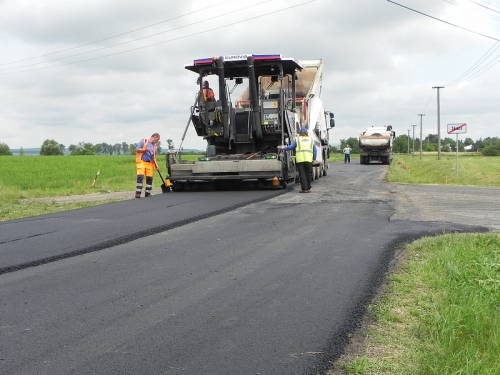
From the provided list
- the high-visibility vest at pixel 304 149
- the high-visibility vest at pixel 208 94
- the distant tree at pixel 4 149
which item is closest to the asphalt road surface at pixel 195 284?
the high-visibility vest at pixel 304 149

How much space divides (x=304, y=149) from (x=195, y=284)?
9.25 meters

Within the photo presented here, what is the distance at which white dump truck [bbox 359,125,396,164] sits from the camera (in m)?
37.7

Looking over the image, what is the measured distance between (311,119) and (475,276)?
13.8 metres

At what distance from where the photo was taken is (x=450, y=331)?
3877 millimetres

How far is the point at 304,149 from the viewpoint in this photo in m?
14.0

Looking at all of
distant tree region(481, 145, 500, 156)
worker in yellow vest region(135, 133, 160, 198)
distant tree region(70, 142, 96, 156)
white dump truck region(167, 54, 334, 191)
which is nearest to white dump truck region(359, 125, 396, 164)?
white dump truck region(167, 54, 334, 191)

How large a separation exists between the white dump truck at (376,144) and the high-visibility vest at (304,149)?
24747mm

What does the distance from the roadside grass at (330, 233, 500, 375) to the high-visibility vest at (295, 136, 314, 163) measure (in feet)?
24.8

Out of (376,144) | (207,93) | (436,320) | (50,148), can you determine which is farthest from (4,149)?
(436,320)

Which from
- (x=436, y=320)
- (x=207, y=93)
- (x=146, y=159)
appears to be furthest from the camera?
(x=207, y=93)

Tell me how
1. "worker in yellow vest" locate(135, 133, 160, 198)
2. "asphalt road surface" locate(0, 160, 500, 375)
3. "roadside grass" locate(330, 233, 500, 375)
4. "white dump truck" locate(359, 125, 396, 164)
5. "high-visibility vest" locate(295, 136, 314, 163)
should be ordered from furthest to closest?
"white dump truck" locate(359, 125, 396, 164) → "high-visibility vest" locate(295, 136, 314, 163) → "worker in yellow vest" locate(135, 133, 160, 198) → "asphalt road surface" locate(0, 160, 500, 375) → "roadside grass" locate(330, 233, 500, 375)

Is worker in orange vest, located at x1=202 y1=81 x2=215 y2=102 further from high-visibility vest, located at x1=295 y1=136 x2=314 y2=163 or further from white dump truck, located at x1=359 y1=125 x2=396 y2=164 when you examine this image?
white dump truck, located at x1=359 y1=125 x2=396 y2=164

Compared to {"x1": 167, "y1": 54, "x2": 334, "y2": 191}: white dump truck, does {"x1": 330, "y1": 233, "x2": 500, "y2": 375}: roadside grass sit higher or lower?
lower

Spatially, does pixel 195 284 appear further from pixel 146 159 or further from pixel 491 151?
pixel 491 151
